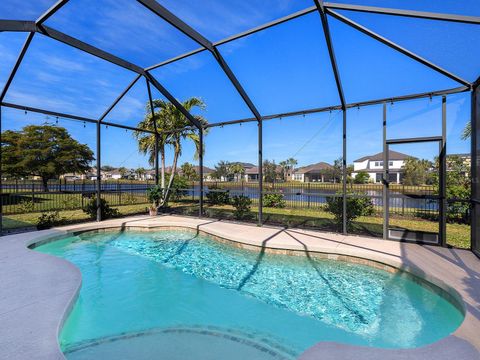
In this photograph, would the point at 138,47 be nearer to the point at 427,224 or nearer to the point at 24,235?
the point at 24,235

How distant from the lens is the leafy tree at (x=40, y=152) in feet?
72.2

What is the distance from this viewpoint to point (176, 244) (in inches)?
237

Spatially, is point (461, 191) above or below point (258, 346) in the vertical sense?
above

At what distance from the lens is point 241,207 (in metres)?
8.17

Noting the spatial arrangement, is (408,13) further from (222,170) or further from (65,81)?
(222,170)

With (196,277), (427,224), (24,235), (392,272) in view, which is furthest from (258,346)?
(427,224)

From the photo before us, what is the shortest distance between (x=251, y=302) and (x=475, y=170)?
421cm

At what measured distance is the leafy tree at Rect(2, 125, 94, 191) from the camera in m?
22.0

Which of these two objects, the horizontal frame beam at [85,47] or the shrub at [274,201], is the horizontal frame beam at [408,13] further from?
the shrub at [274,201]

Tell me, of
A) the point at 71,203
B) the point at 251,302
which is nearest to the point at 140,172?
the point at 71,203

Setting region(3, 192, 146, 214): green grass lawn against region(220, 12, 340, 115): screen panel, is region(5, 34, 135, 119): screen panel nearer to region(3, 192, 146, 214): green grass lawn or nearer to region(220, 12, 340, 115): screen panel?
region(3, 192, 146, 214): green grass lawn

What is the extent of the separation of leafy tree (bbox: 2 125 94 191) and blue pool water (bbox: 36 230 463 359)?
869 inches

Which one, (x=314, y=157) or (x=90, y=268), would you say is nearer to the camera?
(x=90, y=268)

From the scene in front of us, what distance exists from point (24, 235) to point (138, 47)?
4.66 metres
